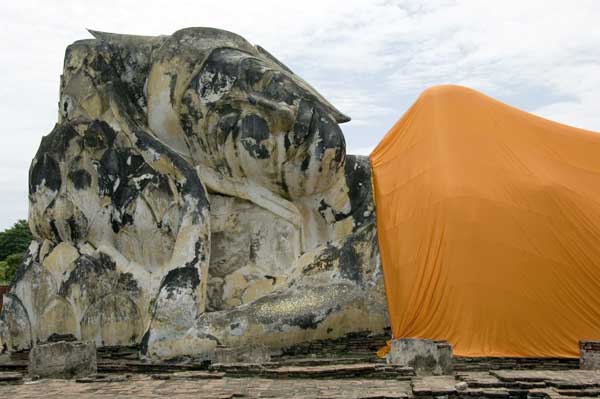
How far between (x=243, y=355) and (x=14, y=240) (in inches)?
1039

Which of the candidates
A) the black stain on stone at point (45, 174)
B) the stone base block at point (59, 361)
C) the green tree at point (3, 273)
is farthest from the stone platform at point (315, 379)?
the green tree at point (3, 273)

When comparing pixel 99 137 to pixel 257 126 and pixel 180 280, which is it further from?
pixel 180 280

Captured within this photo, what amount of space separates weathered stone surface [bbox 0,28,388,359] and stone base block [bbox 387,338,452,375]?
1.67 meters

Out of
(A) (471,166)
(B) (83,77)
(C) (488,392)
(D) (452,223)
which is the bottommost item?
(C) (488,392)

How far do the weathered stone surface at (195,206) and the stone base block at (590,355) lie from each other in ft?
7.99

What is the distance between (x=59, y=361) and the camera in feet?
32.6

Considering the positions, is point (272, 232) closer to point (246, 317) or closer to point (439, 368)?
point (246, 317)

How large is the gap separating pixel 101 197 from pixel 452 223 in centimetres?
460

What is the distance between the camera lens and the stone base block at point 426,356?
9219mm

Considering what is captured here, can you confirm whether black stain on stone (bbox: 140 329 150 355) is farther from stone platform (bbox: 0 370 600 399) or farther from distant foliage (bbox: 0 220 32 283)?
distant foliage (bbox: 0 220 32 283)

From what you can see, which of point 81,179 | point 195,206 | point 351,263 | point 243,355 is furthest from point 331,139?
point 81,179

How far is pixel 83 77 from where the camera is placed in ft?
41.4

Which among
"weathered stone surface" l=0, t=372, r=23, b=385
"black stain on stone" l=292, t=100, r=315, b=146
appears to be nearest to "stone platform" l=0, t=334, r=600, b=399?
"weathered stone surface" l=0, t=372, r=23, b=385

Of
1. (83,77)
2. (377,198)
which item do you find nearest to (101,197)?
(83,77)
